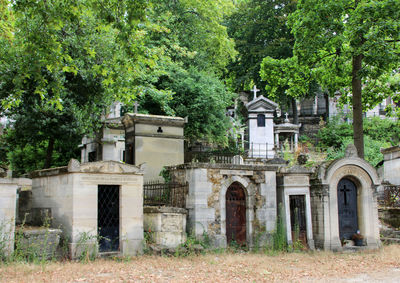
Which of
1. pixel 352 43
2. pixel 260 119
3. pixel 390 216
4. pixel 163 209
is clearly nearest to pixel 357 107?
pixel 352 43

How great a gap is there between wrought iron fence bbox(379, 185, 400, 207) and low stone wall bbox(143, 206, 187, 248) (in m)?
9.66

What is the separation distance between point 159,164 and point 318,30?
8.28m

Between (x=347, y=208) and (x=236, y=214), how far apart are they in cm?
404

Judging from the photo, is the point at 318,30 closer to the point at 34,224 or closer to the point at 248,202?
the point at 248,202

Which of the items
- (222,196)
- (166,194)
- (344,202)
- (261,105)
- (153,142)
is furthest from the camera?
(261,105)

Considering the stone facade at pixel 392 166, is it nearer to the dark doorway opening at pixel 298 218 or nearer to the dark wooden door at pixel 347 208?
the dark wooden door at pixel 347 208

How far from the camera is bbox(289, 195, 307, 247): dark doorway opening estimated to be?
14.0 m

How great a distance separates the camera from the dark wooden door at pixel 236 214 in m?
13.6

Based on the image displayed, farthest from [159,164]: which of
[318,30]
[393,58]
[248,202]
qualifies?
[393,58]

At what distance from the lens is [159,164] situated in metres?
16.0

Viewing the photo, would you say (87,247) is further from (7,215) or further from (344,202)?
(344,202)

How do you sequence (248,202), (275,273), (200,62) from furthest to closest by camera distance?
(200,62) → (248,202) → (275,273)

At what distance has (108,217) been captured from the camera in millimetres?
11680

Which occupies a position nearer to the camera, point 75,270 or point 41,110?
point 75,270
